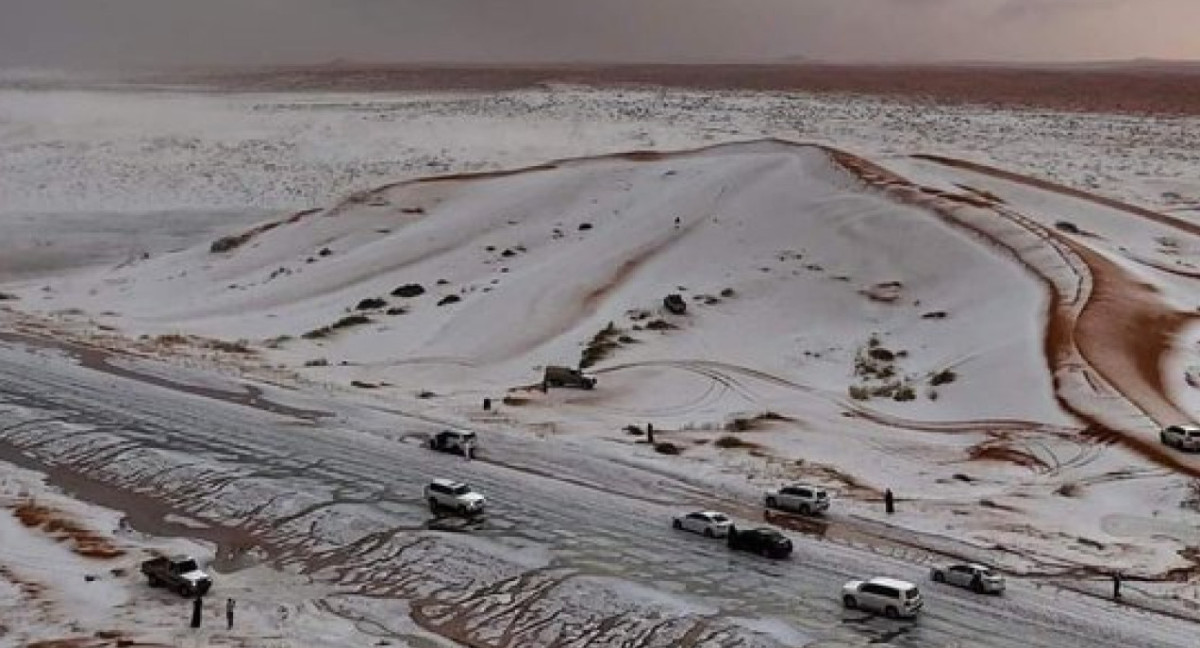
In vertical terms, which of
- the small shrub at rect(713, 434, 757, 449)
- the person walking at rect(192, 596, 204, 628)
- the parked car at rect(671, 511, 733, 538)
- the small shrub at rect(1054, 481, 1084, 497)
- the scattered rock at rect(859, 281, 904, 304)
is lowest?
the person walking at rect(192, 596, 204, 628)

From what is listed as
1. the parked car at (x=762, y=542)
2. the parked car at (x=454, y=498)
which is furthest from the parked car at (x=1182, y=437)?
the parked car at (x=454, y=498)

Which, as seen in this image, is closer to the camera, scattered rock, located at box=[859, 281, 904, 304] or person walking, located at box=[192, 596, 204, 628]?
person walking, located at box=[192, 596, 204, 628]

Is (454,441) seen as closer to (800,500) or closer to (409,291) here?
(800,500)

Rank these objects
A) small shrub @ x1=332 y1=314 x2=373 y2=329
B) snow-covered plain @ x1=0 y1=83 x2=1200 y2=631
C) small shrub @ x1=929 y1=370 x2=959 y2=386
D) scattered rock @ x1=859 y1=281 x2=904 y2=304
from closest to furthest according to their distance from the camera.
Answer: snow-covered plain @ x1=0 y1=83 x2=1200 y2=631
small shrub @ x1=929 y1=370 x2=959 y2=386
scattered rock @ x1=859 y1=281 x2=904 y2=304
small shrub @ x1=332 y1=314 x2=373 y2=329

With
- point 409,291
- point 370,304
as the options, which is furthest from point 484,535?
point 409,291

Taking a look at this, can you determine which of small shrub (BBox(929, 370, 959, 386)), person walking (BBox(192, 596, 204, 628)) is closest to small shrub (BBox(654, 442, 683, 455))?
small shrub (BBox(929, 370, 959, 386))

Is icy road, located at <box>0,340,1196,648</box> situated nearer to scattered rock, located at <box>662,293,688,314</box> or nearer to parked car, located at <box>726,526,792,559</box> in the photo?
parked car, located at <box>726,526,792,559</box>
